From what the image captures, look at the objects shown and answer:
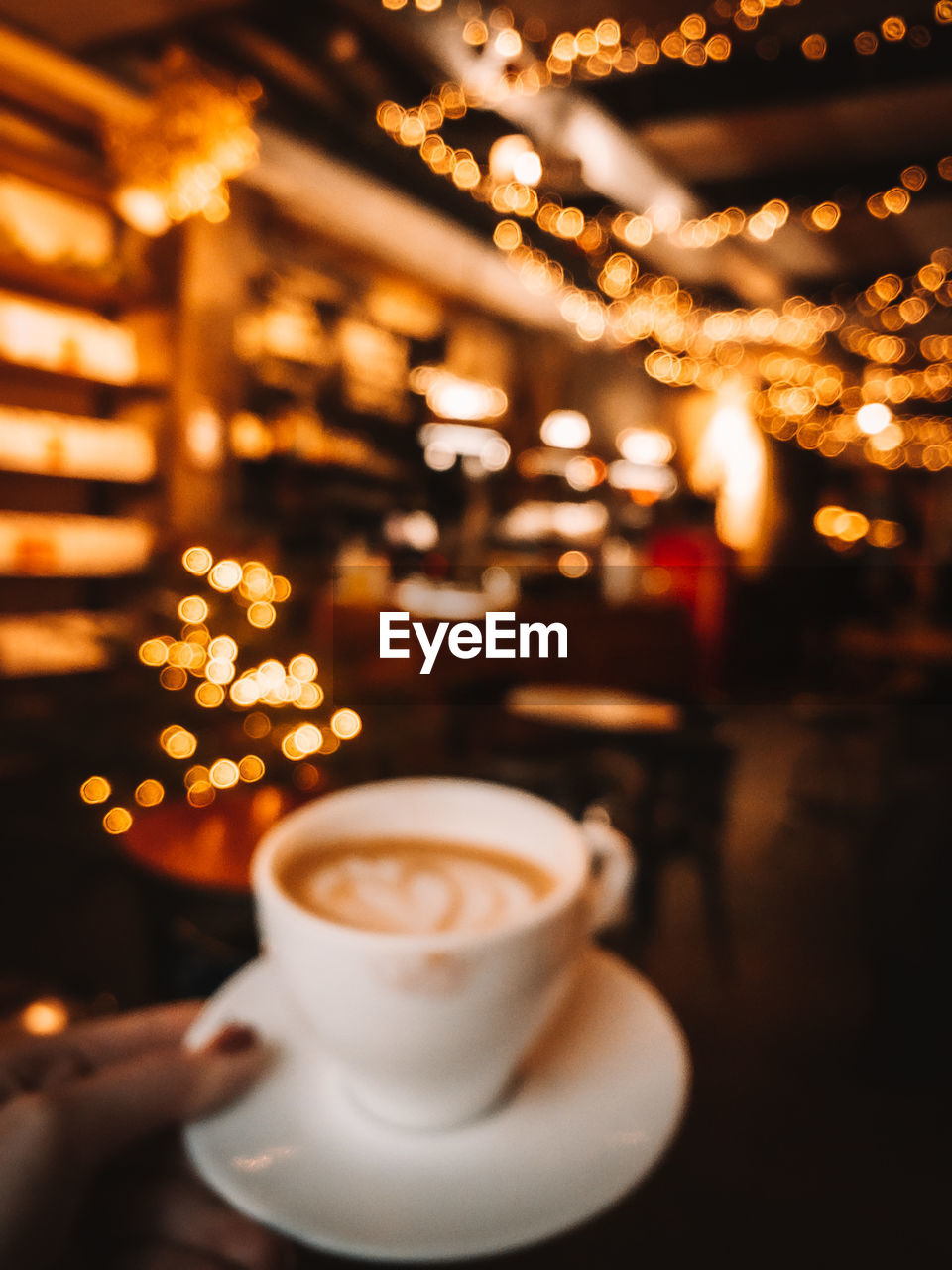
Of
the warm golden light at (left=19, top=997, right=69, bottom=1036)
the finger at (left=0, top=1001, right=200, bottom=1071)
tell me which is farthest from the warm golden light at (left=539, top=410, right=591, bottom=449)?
the finger at (left=0, top=1001, right=200, bottom=1071)

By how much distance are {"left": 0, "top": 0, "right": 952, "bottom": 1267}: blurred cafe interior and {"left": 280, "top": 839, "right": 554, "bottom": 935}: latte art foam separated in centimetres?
10

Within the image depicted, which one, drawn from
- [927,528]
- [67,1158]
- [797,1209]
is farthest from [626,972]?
[927,528]

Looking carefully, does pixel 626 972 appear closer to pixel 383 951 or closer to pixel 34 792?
pixel 383 951

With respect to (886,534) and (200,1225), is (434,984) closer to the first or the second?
(200,1225)

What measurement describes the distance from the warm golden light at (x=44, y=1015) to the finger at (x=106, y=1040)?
0.38ft

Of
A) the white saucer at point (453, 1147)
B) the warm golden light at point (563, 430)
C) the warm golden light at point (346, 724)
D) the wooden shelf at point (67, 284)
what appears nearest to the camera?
the white saucer at point (453, 1147)

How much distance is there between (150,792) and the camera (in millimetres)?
859

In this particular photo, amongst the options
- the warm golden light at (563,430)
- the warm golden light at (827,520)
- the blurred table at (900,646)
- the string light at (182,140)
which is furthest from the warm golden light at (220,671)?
the warm golden light at (827,520)

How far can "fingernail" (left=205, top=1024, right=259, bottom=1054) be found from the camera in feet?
1.00

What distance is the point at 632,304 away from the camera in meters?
5.20

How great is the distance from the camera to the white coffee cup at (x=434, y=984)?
0.86ft

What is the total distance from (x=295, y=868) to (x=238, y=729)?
2.46ft

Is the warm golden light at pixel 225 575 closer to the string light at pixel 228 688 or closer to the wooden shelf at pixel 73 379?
the string light at pixel 228 688

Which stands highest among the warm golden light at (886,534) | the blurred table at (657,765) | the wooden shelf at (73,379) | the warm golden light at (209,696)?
the wooden shelf at (73,379)
